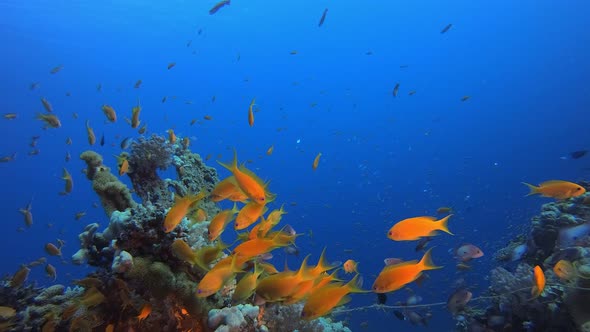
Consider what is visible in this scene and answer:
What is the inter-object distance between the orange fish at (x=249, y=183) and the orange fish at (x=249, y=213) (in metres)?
0.16

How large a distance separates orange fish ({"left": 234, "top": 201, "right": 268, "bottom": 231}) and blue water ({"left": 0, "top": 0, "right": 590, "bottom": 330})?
48.4m

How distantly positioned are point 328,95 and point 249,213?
87.1 meters

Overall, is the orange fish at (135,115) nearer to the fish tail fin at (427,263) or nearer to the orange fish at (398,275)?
the orange fish at (398,275)

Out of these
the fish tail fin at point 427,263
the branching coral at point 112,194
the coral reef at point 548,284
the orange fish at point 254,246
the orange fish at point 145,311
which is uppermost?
the branching coral at point 112,194

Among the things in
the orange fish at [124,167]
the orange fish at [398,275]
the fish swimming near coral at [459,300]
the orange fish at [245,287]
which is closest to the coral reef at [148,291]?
the orange fish at [245,287]

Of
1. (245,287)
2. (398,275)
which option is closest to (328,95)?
(398,275)

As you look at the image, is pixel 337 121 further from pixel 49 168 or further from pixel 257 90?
pixel 49 168

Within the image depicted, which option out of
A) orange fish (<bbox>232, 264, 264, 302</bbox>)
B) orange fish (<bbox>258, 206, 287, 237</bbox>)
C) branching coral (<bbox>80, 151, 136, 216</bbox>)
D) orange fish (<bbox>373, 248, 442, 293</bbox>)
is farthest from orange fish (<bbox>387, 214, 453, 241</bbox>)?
branching coral (<bbox>80, 151, 136, 216</bbox>)

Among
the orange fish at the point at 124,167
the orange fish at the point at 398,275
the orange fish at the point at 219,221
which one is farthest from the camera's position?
the orange fish at the point at 124,167

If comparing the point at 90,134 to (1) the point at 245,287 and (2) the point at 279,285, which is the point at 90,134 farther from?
(2) the point at 279,285

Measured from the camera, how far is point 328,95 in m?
88.3

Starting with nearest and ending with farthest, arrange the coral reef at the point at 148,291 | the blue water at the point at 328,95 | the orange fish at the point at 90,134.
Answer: the coral reef at the point at 148,291
the orange fish at the point at 90,134
the blue water at the point at 328,95

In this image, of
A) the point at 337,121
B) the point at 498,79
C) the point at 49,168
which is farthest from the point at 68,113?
the point at 498,79

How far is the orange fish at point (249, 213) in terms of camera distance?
11.7 ft
